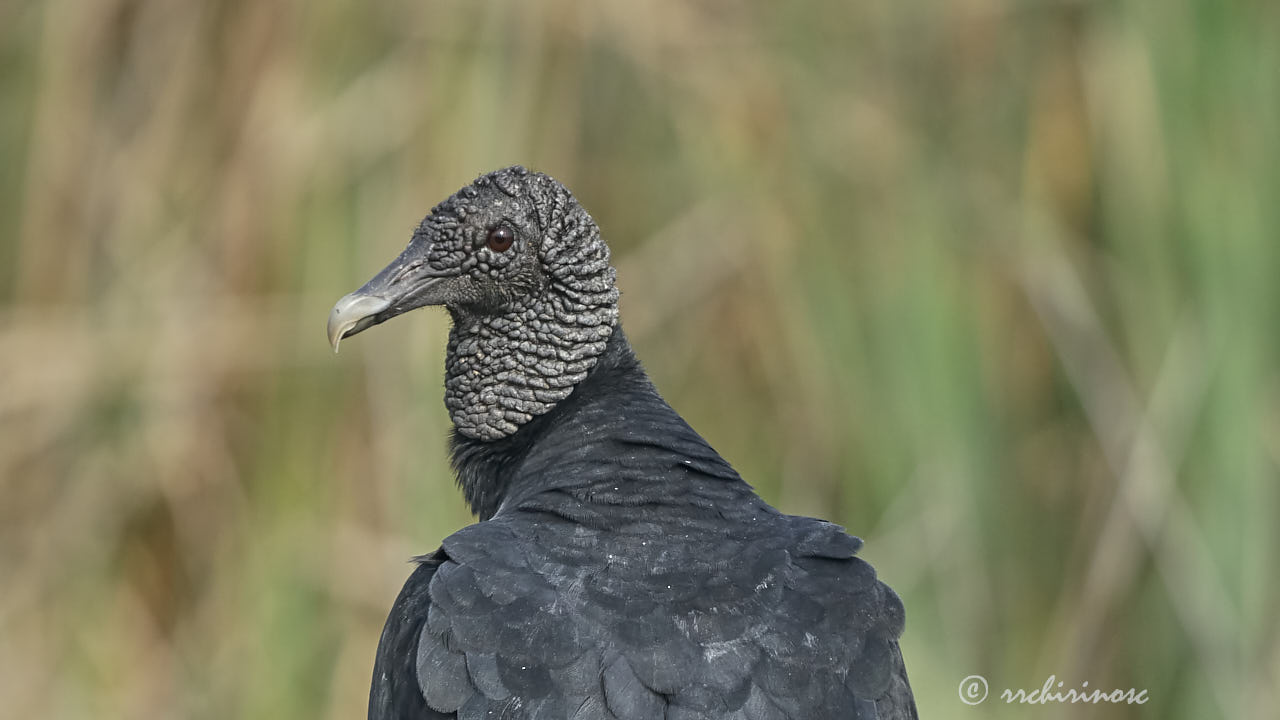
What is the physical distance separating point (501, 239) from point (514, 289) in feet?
0.40

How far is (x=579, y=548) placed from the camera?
2516 mm

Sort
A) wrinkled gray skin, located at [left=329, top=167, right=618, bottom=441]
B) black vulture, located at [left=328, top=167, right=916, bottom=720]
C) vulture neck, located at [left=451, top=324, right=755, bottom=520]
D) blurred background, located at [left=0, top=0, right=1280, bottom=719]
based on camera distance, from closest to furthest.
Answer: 1. black vulture, located at [left=328, top=167, right=916, bottom=720]
2. vulture neck, located at [left=451, top=324, right=755, bottom=520]
3. wrinkled gray skin, located at [left=329, top=167, right=618, bottom=441]
4. blurred background, located at [left=0, top=0, right=1280, bottom=719]

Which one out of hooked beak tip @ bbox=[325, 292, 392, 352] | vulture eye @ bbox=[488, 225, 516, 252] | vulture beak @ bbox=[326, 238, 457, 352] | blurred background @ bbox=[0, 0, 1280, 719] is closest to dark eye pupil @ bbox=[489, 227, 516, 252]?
vulture eye @ bbox=[488, 225, 516, 252]

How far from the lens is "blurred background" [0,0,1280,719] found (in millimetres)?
5043

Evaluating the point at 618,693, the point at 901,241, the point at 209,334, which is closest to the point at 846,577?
the point at 618,693

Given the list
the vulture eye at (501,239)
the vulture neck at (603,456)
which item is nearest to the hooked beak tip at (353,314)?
the vulture eye at (501,239)

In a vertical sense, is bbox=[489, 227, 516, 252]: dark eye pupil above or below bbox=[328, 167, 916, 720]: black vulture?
above

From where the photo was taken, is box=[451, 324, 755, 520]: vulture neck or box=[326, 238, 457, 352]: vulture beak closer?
box=[451, 324, 755, 520]: vulture neck

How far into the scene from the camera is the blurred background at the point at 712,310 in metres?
5.04

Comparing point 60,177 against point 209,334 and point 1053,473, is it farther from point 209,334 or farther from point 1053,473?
point 1053,473

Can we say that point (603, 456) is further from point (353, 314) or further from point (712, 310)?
point (712, 310)

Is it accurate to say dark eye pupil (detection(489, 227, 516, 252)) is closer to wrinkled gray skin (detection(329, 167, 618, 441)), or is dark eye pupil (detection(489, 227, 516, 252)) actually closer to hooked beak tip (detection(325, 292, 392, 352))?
wrinkled gray skin (detection(329, 167, 618, 441))

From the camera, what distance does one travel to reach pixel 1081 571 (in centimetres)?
523

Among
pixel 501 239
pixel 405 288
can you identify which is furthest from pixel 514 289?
pixel 405 288
